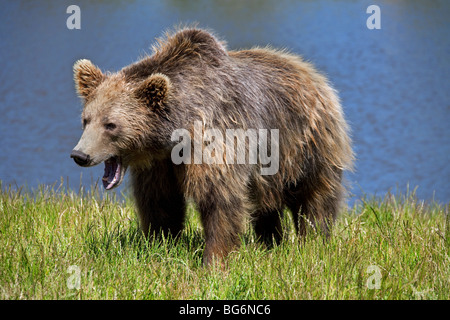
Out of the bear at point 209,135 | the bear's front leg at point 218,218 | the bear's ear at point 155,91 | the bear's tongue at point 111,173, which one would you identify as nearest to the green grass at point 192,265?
the bear's front leg at point 218,218

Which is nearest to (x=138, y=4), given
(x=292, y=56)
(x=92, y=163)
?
(x=292, y=56)

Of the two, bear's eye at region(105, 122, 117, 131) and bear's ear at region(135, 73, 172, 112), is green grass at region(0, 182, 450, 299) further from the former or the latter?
bear's ear at region(135, 73, 172, 112)

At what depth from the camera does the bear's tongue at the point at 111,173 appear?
4.93 metres

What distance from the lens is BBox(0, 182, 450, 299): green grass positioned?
13.9 ft

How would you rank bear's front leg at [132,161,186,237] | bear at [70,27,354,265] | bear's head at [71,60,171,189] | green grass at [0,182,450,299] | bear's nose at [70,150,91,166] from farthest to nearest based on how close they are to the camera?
bear's front leg at [132,161,186,237] < bear at [70,27,354,265] < bear's head at [71,60,171,189] < bear's nose at [70,150,91,166] < green grass at [0,182,450,299]

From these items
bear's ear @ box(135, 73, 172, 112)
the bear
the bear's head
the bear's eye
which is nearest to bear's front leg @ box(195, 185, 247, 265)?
the bear

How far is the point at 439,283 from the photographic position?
435cm

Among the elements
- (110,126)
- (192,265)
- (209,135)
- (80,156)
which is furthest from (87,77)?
(192,265)

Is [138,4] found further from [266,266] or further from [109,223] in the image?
[266,266]

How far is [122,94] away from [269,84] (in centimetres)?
143

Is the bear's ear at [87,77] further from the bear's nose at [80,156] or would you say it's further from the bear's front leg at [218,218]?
the bear's front leg at [218,218]

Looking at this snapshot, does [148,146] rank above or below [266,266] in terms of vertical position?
above
